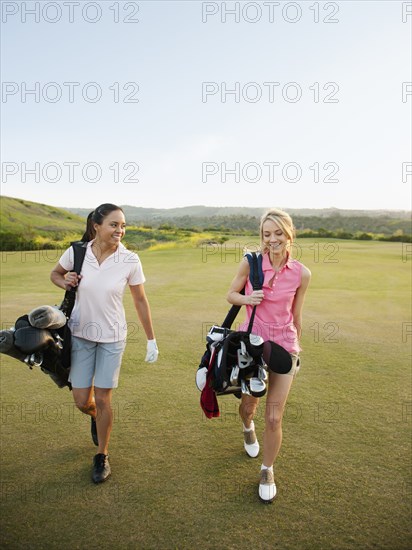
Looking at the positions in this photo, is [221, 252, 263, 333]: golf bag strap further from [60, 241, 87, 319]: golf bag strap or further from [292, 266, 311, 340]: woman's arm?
[60, 241, 87, 319]: golf bag strap

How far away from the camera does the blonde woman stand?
3.60 meters

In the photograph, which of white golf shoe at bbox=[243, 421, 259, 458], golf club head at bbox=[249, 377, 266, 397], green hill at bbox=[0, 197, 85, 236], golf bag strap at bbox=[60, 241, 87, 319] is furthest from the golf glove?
green hill at bbox=[0, 197, 85, 236]

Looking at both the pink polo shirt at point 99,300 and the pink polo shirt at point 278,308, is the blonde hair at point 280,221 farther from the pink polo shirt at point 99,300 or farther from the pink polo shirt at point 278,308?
the pink polo shirt at point 99,300

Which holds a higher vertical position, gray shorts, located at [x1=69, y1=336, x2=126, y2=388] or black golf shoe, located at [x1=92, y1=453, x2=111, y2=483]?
gray shorts, located at [x1=69, y1=336, x2=126, y2=388]

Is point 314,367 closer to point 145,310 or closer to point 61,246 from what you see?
point 145,310

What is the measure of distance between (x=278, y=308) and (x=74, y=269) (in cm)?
171

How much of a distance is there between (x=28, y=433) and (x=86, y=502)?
1.28 m

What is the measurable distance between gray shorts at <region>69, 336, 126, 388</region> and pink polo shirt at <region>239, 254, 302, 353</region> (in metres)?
1.12

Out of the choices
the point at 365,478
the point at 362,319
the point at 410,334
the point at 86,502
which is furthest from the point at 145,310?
the point at 362,319

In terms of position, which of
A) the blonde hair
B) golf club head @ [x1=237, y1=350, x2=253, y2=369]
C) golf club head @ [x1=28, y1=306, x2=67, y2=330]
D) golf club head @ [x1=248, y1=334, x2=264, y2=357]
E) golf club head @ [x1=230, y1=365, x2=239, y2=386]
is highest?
the blonde hair

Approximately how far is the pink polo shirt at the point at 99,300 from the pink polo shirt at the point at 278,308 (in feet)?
3.53

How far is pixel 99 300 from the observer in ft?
12.5

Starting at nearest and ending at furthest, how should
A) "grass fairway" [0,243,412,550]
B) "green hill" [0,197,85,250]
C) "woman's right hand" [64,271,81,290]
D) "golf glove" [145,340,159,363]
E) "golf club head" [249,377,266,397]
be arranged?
1. "grass fairway" [0,243,412,550]
2. "golf club head" [249,377,266,397]
3. "woman's right hand" [64,271,81,290]
4. "golf glove" [145,340,159,363]
5. "green hill" [0,197,85,250]

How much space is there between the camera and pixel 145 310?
413 centimetres
